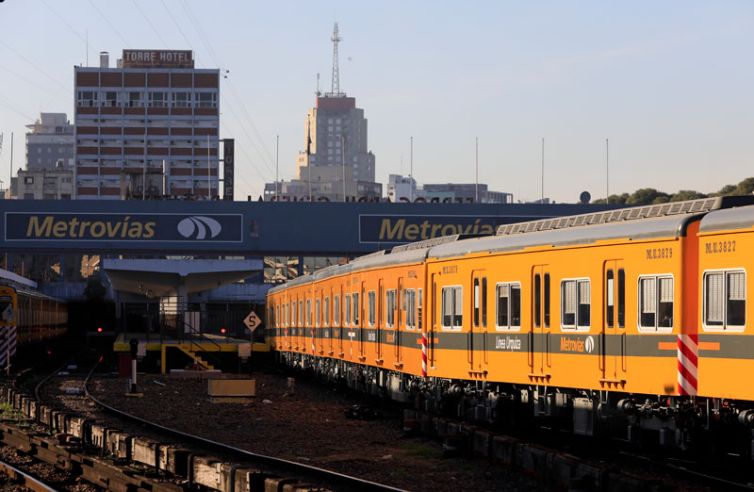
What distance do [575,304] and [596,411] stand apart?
5.17 feet

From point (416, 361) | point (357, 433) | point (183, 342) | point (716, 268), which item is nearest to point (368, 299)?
point (416, 361)

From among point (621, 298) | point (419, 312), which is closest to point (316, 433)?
point (419, 312)

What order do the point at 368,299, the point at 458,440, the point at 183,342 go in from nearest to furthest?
the point at 458,440 < the point at 368,299 < the point at 183,342

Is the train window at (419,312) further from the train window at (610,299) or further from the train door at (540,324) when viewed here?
the train window at (610,299)

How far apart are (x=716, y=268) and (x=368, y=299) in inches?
678

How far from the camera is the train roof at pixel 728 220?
1559cm

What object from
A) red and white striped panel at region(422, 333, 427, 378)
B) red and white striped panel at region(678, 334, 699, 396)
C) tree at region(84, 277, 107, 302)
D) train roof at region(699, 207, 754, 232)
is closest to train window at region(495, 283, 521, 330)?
red and white striped panel at region(422, 333, 427, 378)

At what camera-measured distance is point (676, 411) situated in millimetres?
17188

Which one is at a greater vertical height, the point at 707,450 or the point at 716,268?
the point at 716,268

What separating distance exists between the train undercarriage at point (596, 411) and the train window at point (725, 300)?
960mm

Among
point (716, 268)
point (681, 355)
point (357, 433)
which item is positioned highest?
point (716, 268)

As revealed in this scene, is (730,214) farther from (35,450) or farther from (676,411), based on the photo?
(35,450)

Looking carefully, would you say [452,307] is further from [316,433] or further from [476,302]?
[316,433]

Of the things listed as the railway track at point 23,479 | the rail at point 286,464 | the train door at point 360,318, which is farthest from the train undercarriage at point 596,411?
the railway track at point 23,479
